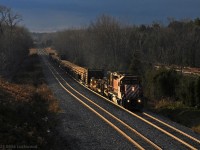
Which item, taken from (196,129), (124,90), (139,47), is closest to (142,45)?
(139,47)

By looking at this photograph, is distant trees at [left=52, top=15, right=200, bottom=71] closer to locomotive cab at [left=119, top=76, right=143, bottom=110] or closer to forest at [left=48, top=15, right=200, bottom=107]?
forest at [left=48, top=15, right=200, bottom=107]

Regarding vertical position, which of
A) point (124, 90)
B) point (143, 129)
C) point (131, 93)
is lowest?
point (143, 129)

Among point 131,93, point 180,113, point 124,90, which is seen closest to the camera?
point 180,113

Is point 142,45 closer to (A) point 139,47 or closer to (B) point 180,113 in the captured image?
(A) point 139,47

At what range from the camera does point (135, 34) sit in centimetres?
9481

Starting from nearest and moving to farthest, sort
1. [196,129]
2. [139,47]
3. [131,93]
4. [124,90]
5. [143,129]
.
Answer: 1. [143,129]
2. [196,129]
3. [131,93]
4. [124,90]
5. [139,47]

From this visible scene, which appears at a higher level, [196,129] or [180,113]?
[196,129]

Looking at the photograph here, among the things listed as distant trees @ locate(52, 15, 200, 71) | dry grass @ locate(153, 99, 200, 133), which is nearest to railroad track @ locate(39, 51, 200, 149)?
dry grass @ locate(153, 99, 200, 133)

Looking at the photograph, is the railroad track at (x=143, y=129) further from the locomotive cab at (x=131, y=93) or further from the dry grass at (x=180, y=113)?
the dry grass at (x=180, y=113)

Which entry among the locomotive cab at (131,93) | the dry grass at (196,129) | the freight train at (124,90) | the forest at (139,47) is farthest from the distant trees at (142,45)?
the dry grass at (196,129)

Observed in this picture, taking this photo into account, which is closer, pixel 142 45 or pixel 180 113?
pixel 180 113

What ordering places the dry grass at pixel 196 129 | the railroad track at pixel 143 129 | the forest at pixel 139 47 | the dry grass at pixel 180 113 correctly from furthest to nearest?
the forest at pixel 139 47 < the dry grass at pixel 180 113 < the dry grass at pixel 196 129 < the railroad track at pixel 143 129

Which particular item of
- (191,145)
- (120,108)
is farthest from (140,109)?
(191,145)

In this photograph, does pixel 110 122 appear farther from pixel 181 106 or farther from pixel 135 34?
pixel 135 34
